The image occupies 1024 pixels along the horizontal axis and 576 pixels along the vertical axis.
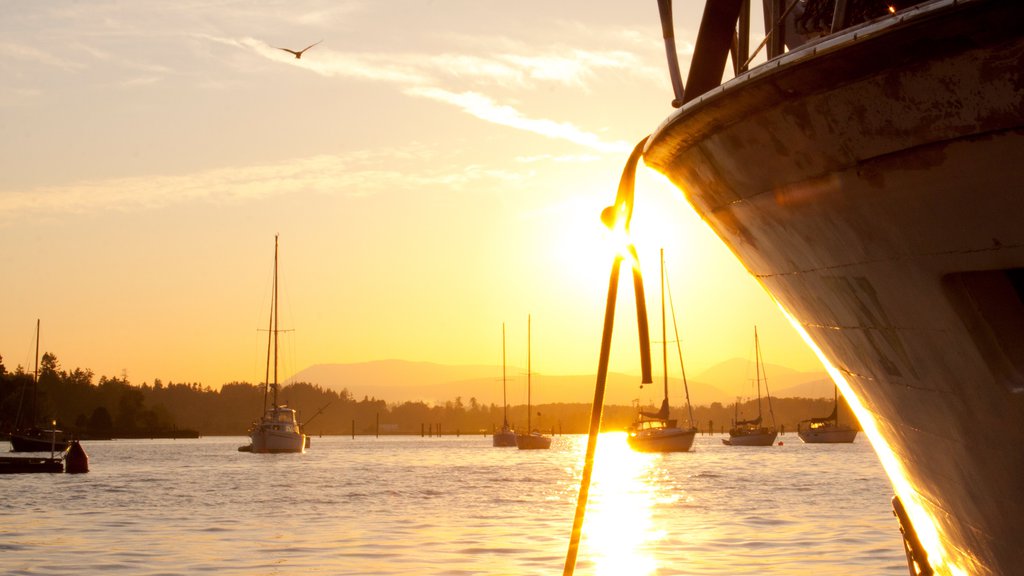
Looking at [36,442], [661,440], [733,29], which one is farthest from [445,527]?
[36,442]

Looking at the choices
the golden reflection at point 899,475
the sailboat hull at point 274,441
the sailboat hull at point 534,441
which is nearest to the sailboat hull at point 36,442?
the sailboat hull at point 274,441

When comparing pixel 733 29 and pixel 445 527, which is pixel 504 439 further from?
pixel 733 29

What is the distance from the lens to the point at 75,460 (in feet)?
166

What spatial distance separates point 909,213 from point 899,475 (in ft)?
9.46

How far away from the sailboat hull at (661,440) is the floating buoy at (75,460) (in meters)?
34.3

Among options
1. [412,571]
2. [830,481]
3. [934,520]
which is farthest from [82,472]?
[934,520]

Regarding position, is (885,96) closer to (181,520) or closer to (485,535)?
(485,535)

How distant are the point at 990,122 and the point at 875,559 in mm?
15660

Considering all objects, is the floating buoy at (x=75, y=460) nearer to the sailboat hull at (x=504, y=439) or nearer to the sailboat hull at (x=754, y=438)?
the sailboat hull at (x=504, y=439)

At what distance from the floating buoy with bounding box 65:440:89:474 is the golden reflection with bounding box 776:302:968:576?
48260 mm

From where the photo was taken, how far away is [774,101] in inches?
172

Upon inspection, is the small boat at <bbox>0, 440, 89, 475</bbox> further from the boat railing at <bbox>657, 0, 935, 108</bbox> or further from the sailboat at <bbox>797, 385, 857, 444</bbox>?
the sailboat at <bbox>797, 385, 857, 444</bbox>

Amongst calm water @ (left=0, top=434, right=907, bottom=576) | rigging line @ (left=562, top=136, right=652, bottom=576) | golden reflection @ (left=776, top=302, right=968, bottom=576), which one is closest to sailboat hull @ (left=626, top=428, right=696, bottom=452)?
calm water @ (left=0, top=434, right=907, bottom=576)

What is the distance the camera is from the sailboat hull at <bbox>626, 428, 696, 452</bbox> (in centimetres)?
7281
